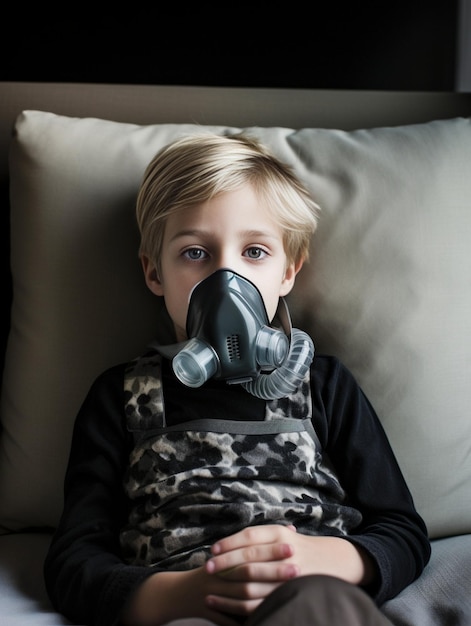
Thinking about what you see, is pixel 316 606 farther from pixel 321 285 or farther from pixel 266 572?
pixel 321 285

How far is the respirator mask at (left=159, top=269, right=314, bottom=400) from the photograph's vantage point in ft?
3.77

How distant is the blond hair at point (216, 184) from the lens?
124 centimetres

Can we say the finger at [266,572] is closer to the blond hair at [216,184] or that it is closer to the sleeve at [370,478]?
the sleeve at [370,478]

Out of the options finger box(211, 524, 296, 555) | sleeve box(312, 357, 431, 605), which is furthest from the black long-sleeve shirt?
finger box(211, 524, 296, 555)

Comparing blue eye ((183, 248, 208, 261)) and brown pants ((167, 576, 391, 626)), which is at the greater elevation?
blue eye ((183, 248, 208, 261))

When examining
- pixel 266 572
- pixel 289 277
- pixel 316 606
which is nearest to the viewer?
pixel 316 606

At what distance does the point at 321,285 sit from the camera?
1368 millimetres

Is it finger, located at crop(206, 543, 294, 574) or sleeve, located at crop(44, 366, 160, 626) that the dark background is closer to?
sleeve, located at crop(44, 366, 160, 626)

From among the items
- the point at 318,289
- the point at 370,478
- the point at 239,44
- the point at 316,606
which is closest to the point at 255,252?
the point at 318,289

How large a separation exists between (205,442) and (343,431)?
201mm

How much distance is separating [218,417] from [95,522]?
22cm

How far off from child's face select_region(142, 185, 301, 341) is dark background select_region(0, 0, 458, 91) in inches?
27.5

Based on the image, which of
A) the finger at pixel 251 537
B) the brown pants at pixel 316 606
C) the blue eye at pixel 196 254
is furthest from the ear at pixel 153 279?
the brown pants at pixel 316 606

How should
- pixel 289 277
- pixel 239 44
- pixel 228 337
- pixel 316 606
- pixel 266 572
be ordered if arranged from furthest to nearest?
pixel 239 44, pixel 289 277, pixel 228 337, pixel 266 572, pixel 316 606
